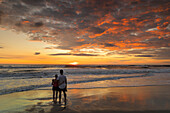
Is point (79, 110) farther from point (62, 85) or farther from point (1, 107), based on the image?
point (1, 107)

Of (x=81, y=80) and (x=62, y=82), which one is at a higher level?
(x=62, y=82)

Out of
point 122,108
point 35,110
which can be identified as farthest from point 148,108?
point 35,110

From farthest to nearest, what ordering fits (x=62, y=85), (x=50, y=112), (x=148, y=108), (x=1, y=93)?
1. (x=1, y=93)
2. (x=62, y=85)
3. (x=148, y=108)
4. (x=50, y=112)

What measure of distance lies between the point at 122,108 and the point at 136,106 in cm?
99

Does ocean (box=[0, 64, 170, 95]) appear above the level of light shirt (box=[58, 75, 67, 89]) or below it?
below

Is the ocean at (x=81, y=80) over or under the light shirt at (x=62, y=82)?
under

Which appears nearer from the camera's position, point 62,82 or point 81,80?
point 62,82

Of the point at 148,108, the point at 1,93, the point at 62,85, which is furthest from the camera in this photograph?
the point at 1,93

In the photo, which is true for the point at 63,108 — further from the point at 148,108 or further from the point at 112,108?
the point at 148,108

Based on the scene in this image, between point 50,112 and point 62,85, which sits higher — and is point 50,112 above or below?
below

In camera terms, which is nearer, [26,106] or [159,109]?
[159,109]

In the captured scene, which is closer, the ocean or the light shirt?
the light shirt

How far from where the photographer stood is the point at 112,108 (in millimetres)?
7301

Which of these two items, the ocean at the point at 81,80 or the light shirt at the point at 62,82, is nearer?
the light shirt at the point at 62,82
